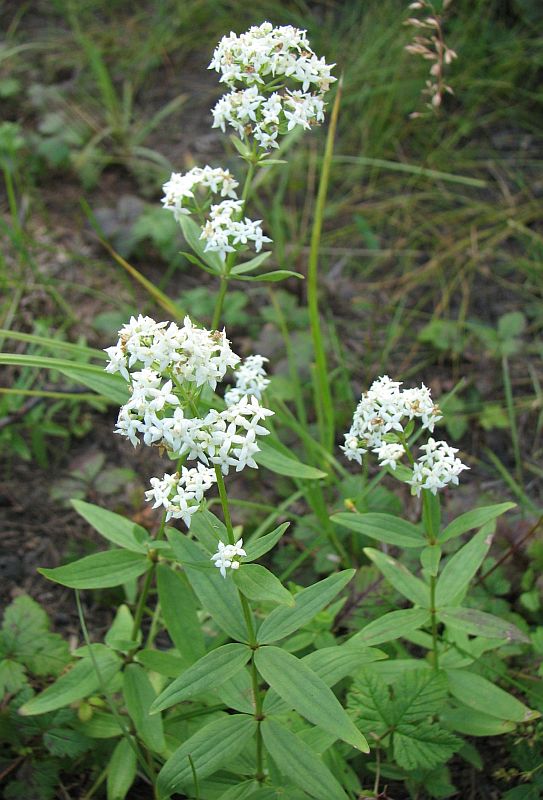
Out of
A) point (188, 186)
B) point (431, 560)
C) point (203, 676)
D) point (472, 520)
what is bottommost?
point (203, 676)

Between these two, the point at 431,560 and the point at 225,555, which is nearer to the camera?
the point at 225,555

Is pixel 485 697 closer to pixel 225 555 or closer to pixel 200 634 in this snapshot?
pixel 200 634

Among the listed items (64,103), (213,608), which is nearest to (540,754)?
(213,608)

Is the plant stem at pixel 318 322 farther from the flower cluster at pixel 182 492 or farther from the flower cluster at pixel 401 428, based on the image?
the flower cluster at pixel 182 492

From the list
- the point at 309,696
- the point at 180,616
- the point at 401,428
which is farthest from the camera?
the point at 180,616

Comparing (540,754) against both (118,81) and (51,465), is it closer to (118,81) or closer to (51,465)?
(51,465)

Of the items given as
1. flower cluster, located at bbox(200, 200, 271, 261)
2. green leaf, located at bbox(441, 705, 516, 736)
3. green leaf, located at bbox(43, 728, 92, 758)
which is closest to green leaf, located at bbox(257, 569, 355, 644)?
green leaf, located at bbox(441, 705, 516, 736)

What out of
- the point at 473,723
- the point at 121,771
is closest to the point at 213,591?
the point at 121,771
